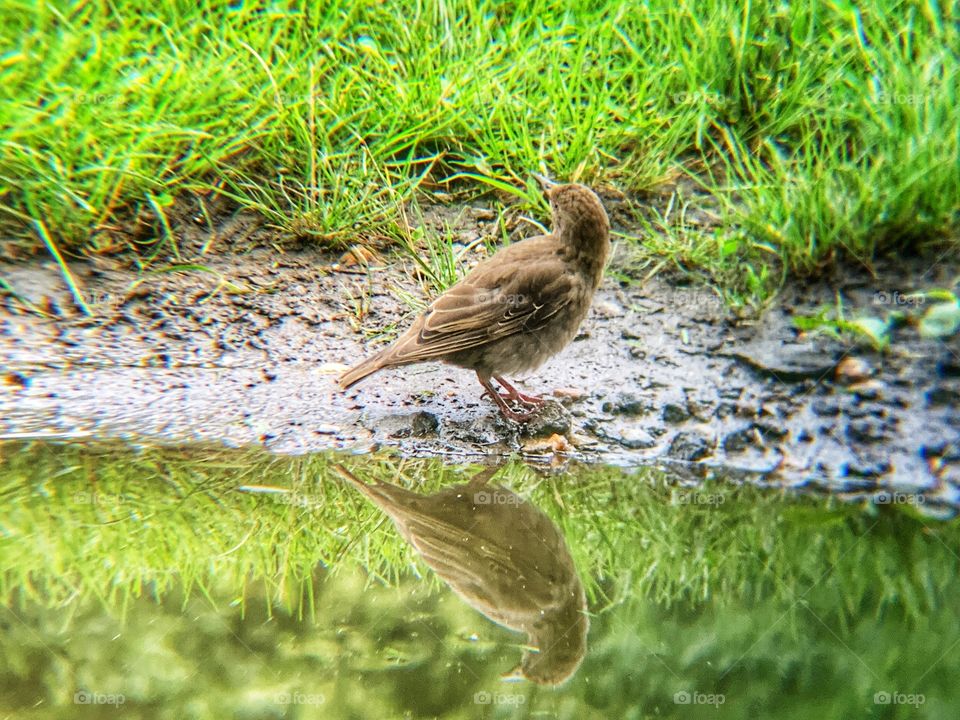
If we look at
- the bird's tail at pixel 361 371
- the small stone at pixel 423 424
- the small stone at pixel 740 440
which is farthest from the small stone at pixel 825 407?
the bird's tail at pixel 361 371

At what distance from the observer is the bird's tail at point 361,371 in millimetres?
4137

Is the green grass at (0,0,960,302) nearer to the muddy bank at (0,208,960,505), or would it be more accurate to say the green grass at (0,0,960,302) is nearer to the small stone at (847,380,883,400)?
the muddy bank at (0,208,960,505)

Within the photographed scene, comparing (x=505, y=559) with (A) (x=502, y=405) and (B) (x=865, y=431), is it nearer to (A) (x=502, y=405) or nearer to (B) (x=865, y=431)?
(A) (x=502, y=405)

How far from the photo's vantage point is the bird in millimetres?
4156

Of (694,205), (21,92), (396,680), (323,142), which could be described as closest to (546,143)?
(694,205)

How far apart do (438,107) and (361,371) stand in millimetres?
1925

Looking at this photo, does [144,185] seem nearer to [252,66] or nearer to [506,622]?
[252,66]

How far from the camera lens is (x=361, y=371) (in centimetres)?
416

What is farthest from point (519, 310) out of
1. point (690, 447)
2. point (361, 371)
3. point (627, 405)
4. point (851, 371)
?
point (851, 371)

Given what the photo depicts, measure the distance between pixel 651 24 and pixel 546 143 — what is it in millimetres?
971

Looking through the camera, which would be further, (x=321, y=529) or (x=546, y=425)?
(x=546, y=425)

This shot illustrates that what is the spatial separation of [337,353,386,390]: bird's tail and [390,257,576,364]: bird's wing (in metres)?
0.07

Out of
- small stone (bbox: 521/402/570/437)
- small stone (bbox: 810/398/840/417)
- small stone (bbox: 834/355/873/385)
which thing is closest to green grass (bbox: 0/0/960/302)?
small stone (bbox: 834/355/873/385)

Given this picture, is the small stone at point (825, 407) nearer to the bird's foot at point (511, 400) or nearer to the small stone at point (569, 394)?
the small stone at point (569, 394)
